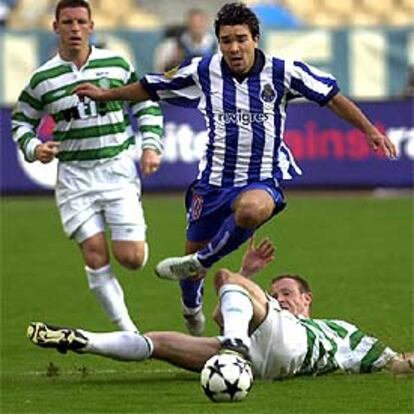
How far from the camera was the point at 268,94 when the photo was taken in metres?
9.99

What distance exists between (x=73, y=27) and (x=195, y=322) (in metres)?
1.97

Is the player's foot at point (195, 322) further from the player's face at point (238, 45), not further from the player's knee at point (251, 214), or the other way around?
the player's face at point (238, 45)

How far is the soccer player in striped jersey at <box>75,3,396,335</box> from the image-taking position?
982 centimetres

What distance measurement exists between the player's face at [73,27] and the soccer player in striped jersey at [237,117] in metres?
0.60

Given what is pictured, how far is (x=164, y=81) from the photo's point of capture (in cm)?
1017

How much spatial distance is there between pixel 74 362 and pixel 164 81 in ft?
5.87

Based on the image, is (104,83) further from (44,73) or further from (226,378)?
(226,378)

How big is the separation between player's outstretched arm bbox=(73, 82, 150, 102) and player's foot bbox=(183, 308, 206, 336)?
5.13ft

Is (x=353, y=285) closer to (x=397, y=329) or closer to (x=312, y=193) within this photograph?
(x=397, y=329)

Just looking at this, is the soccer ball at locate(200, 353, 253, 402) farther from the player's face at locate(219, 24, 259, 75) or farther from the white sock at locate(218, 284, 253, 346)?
the player's face at locate(219, 24, 259, 75)

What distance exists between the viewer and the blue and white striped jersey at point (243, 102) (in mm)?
9945

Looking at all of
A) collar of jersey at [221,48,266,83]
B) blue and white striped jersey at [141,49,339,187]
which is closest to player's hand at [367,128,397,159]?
blue and white striped jersey at [141,49,339,187]

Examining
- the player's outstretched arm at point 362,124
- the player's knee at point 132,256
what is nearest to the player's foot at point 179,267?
the player's knee at point 132,256

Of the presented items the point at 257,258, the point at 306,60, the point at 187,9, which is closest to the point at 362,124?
the point at 257,258
